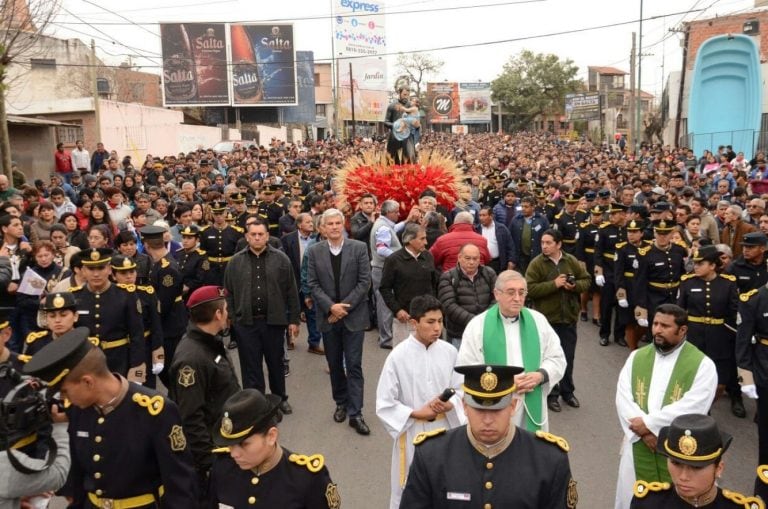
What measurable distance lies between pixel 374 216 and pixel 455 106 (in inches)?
2868

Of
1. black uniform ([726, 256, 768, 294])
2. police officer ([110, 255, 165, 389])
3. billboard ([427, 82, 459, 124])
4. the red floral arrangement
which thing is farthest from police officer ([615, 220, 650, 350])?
billboard ([427, 82, 459, 124])

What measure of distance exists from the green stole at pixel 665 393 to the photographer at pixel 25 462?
3.45 m

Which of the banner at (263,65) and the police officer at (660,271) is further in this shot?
the banner at (263,65)

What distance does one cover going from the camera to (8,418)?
2973 mm

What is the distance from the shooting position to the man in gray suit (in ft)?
22.8

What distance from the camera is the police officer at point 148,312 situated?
6.44 meters

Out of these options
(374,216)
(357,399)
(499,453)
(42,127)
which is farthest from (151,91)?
(499,453)

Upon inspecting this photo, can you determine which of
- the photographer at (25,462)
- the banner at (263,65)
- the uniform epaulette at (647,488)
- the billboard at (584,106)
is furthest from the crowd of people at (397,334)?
the billboard at (584,106)

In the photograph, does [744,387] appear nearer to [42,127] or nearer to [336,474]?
[336,474]

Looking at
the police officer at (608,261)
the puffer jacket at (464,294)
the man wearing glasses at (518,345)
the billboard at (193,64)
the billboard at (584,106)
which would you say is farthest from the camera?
the billboard at (584,106)

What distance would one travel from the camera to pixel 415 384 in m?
4.78

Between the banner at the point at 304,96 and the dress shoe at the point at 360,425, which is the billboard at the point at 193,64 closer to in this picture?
the banner at the point at 304,96

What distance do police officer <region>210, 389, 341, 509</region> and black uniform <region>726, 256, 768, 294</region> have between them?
5797mm

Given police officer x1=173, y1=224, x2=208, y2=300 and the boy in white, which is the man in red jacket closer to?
police officer x1=173, y1=224, x2=208, y2=300
